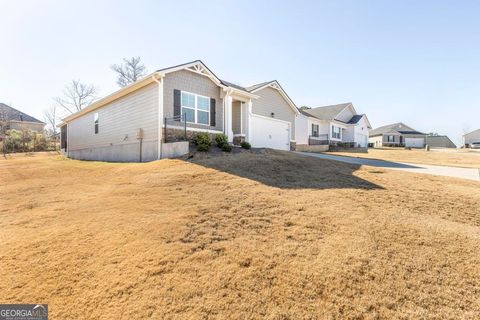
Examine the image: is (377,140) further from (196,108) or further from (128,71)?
A: (128,71)

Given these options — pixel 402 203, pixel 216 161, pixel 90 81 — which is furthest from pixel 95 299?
pixel 90 81

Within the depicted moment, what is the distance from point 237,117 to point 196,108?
381cm

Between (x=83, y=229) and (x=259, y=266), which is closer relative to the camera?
(x=259, y=266)

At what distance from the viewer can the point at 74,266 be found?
294cm

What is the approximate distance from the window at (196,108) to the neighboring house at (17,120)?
3318 cm

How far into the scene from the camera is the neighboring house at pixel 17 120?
32.6 meters

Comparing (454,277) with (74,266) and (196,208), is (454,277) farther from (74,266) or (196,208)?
(74,266)

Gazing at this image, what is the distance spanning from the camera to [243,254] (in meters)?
3.09

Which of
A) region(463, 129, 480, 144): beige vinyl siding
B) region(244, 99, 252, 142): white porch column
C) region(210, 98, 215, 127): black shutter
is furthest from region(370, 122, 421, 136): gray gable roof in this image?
region(210, 98, 215, 127): black shutter

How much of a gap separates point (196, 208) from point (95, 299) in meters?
2.36

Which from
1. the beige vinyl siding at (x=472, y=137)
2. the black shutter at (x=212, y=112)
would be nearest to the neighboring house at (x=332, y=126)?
the black shutter at (x=212, y=112)

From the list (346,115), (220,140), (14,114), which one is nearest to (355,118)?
(346,115)

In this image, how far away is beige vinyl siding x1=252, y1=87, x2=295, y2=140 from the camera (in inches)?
691

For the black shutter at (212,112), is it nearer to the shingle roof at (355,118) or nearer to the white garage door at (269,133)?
the white garage door at (269,133)
